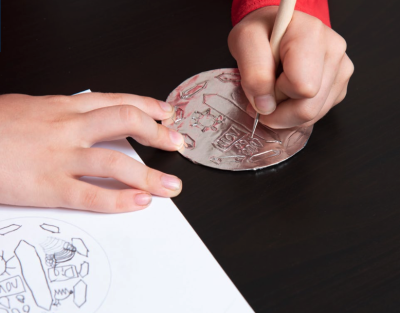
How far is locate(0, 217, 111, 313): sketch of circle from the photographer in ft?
1.65

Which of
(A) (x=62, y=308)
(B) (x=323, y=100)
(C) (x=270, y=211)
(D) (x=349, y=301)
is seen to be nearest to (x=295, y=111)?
→ (B) (x=323, y=100)

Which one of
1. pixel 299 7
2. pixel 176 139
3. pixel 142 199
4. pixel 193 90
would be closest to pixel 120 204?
pixel 142 199

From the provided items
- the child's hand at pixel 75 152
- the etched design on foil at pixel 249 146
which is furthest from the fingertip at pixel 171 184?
the etched design on foil at pixel 249 146

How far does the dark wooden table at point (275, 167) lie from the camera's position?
506mm

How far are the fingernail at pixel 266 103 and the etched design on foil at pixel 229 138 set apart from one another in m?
0.05

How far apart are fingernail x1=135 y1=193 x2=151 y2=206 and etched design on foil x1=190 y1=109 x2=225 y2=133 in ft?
0.47

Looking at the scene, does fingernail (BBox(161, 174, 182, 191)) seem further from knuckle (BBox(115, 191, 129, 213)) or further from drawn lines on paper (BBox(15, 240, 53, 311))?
drawn lines on paper (BBox(15, 240, 53, 311))

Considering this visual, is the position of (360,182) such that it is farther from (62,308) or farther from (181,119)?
(62,308)

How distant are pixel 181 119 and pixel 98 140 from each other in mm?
134

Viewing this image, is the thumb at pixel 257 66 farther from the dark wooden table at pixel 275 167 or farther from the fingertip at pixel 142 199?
the fingertip at pixel 142 199

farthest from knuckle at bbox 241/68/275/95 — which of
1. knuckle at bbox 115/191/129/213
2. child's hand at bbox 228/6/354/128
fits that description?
knuckle at bbox 115/191/129/213

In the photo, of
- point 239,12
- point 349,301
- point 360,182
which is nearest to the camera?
point 349,301

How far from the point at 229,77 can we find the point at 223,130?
123 mm

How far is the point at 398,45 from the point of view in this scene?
78cm
